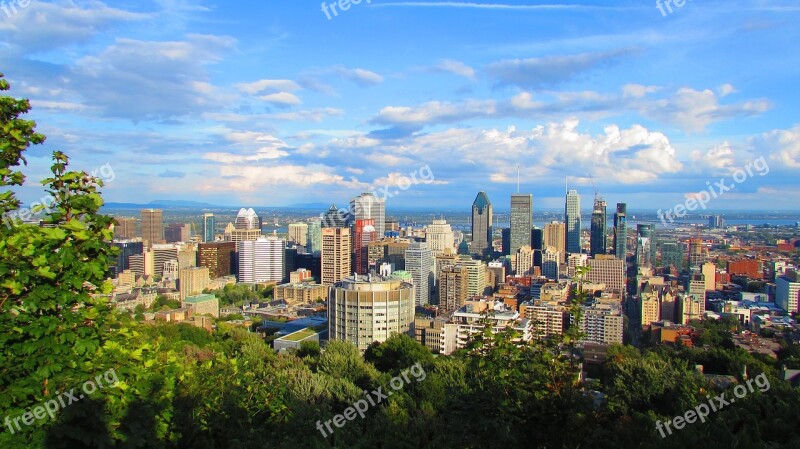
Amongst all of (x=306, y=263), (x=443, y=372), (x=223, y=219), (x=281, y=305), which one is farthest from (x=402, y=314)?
(x=223, y=219)

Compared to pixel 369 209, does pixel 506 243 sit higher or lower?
lower

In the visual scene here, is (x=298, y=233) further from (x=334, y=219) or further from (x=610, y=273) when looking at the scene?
(x=610, y=273)

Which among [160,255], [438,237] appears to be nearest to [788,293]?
[438,237]

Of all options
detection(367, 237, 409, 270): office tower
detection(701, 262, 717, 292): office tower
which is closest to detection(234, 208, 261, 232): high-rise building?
detection(367, 237, 409, 270): office tower

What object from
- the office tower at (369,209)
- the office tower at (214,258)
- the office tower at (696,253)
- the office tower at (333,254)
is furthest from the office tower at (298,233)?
the office tower at (696,253)

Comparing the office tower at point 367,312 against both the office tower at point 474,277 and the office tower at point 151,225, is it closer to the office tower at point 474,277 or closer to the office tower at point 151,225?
the office tower at point 474,277

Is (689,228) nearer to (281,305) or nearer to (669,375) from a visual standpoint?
(281,305)
